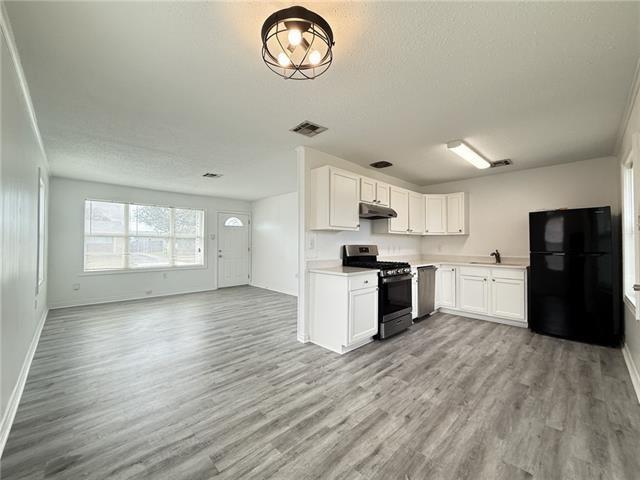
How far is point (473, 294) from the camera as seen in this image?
14.7ft

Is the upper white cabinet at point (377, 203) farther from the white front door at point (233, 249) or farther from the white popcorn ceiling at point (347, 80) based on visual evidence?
the white front door at point (233, 249)

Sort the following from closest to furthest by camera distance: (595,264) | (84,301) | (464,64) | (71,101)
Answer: (464,64) < (71,101) < (595,264) < (84,301)

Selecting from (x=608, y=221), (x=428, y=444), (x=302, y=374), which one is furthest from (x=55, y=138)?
(x=608, y=221)

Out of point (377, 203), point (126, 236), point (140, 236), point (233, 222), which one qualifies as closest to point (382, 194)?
point (377, 203)

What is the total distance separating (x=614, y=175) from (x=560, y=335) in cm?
237

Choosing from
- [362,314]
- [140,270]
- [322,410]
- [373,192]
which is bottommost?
[322,410]

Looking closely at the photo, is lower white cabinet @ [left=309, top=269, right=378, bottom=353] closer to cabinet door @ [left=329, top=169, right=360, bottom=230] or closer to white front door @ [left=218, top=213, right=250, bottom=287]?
cabinet door @ [left=329, top=169, right=360, bottom=230]

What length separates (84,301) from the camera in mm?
5504

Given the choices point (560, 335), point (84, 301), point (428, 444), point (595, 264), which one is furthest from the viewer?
point (84, 301)

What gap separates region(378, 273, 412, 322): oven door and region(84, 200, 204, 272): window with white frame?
5.39 m

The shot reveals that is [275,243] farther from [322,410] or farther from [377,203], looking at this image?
[322,410]

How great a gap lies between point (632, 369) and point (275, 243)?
6382 millimetres

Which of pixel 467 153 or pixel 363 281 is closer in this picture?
pixel 363 281

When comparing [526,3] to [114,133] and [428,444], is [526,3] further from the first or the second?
[114,133]
